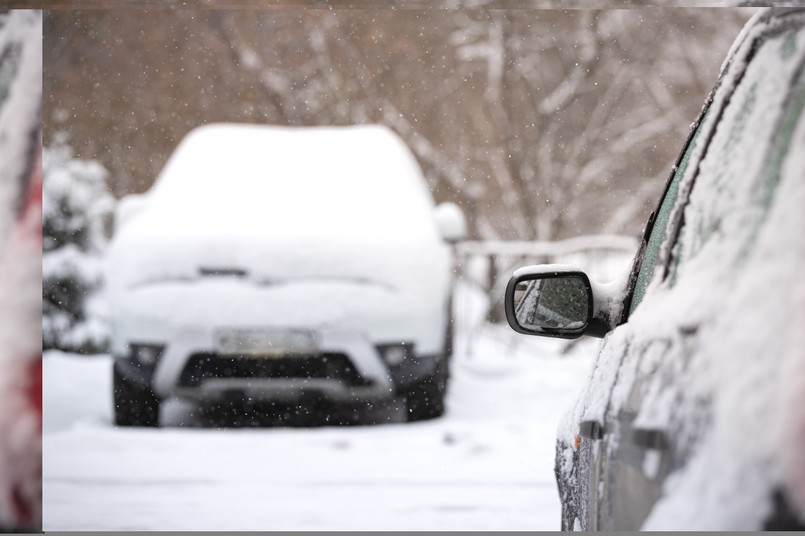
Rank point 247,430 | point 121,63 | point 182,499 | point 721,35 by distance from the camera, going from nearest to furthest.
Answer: point 182,499 → point 247,430 → point 121,63 → point 721,35

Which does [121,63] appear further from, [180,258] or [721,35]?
[721,35]

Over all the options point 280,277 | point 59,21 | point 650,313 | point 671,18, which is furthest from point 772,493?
point 671,18

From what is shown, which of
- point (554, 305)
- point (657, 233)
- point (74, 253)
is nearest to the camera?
point (657, 233)

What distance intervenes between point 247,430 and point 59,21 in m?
2.75

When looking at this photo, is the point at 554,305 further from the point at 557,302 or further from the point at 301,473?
the point at 301,473

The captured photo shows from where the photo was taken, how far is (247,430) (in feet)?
17.2

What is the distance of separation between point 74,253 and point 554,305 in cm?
673

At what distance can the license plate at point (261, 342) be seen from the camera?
4.54 metres

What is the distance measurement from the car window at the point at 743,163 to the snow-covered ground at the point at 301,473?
2528mm

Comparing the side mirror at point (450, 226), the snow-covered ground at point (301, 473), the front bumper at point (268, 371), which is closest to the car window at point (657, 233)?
the snow-covered ground at point (301, 473)

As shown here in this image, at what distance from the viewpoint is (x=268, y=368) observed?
4.56 m

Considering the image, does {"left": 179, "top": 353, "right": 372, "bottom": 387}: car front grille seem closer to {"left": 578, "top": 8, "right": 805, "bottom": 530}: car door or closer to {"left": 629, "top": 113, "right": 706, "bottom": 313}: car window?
{"left": 629, "top": 113, "right": 706, "bottom": 313}: car window

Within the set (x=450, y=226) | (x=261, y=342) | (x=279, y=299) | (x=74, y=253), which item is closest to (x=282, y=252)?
(x=279, y=299)

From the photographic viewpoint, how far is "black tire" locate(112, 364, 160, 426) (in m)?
4.80
